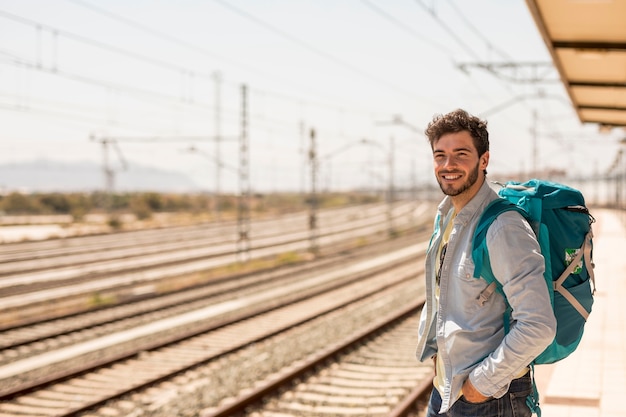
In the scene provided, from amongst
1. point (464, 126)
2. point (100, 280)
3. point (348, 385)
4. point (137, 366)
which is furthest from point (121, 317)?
point (464, 126)

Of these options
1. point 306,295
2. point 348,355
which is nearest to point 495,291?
point 348,355

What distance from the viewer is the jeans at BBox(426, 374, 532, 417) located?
2.48 m

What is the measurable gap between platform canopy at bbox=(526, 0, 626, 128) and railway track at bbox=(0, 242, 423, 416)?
6.04 meters

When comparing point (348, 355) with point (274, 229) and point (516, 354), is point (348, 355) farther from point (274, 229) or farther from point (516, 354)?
point (274, 229)

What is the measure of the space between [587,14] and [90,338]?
9.34m

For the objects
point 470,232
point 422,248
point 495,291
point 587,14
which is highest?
point 587,14

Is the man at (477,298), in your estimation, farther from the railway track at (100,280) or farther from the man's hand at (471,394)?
the railway track at (100,280)

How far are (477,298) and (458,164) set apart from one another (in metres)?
0.51

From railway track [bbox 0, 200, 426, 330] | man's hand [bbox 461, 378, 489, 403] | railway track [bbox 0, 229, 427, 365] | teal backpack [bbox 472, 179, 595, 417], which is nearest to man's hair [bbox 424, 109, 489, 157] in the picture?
teal backpack [bbox 472, 179, 595, 417]

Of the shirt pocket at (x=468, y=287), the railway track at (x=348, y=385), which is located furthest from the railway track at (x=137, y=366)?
the shirt pocket at (x=468, y=287)

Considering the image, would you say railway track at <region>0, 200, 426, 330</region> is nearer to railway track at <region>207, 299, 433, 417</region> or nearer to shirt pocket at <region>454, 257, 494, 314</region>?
railway track at <region>207, 299, 433, 417</region>

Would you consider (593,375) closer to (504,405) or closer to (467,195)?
(504,405)

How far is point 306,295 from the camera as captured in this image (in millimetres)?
15906

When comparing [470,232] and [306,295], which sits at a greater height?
[470,232]
